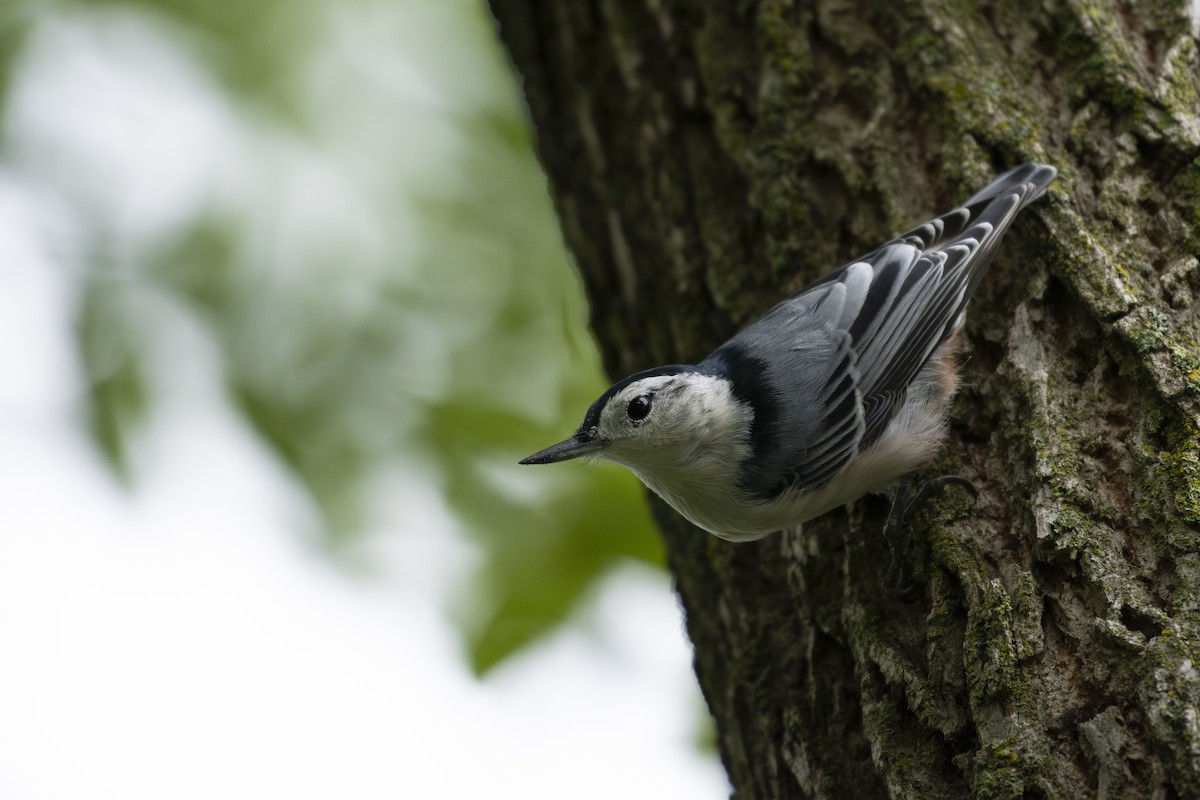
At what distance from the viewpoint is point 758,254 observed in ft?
9.21

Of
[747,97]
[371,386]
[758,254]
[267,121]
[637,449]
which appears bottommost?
[371,386]

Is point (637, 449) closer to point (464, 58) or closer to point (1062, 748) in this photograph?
point (1062, 748)

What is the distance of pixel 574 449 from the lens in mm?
2682

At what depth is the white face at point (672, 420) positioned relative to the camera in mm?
2600

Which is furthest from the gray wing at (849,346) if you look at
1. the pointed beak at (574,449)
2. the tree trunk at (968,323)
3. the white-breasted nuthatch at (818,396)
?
the pointed beak at (574,449)

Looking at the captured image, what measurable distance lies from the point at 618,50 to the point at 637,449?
1.25 metres

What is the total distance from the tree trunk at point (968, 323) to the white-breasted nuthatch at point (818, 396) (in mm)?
99

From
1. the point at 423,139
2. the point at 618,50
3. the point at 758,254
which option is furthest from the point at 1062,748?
the point at 423,139

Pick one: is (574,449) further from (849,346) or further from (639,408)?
(849,346)

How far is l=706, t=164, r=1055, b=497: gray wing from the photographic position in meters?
2.44

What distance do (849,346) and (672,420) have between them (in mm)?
456

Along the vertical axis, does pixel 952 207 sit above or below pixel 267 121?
above

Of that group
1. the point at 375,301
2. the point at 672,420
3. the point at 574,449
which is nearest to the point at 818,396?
the point at 672,420

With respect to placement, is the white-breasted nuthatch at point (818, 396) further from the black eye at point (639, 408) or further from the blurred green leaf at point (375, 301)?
the blurred green leaf at point (375, 301)
